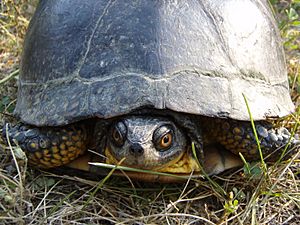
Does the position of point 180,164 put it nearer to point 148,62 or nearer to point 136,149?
point 136,149

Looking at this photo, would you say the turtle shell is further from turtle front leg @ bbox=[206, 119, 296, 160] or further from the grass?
the grass

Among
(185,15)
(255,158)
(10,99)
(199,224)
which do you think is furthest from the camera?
(10,99)

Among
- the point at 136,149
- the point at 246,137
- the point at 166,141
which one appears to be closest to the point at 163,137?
the point at 166,141

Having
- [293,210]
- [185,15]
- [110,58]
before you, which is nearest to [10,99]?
[110,58]

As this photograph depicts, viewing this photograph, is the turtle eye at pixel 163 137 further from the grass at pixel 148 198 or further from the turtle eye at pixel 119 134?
the grass at pixel 148 198

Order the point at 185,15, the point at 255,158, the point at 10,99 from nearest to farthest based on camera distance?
the point at 185,15 → the point at 255,158 → the point at 10,99

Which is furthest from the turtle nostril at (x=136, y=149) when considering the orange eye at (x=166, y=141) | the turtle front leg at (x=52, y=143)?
→ the turtle front leg at (x=52, y=143)

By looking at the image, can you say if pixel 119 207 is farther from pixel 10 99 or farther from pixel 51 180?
pixel 10 99
